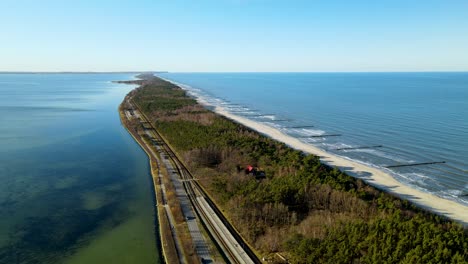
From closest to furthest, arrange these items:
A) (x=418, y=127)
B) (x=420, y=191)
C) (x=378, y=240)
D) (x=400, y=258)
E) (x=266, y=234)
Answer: (x=400, y=258) < (x=378, y=240) < (x=266, y=234) < (x=420, y=191) < (x=418, y=127)

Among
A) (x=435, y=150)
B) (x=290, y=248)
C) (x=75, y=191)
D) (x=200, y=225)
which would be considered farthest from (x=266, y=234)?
(x=435, y=150)

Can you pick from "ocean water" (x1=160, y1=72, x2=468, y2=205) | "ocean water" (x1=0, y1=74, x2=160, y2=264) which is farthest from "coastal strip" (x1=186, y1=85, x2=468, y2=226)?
"ocean water" (x1=0, y1=74, x2=160, y2=264)

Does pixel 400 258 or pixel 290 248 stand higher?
pixel 400 258

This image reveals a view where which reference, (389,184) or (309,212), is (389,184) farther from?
(309,212)

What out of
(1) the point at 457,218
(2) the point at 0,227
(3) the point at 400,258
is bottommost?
(2) the point at 0,227

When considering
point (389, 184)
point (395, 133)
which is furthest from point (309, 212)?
point (395, 133)

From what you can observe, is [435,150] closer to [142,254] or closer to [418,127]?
[418,127]
